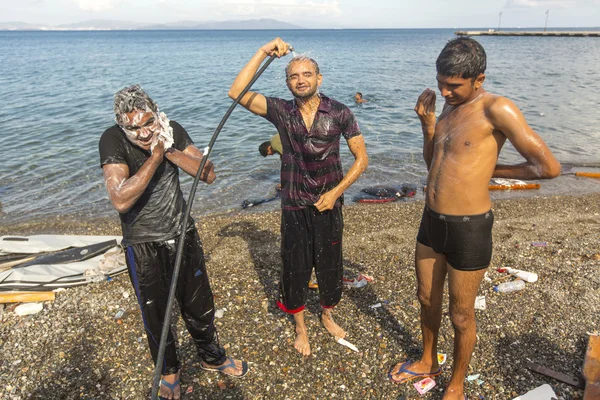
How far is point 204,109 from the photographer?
72.7 ft

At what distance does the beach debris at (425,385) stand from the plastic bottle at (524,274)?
2.60m

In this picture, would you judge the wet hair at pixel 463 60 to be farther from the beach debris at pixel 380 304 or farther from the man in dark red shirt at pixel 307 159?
the beach debris at pixel 380 304

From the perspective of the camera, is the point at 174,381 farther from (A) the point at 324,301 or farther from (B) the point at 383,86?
(B) the point at 383,86

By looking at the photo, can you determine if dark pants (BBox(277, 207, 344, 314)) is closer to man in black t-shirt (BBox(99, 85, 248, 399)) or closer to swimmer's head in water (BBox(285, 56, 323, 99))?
man in black t-shirt (BBox(99, 85, 248, 399))

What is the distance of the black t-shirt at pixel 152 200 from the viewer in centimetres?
304

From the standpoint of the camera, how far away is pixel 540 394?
365cm

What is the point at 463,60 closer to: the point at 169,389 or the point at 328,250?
the point at 328,250

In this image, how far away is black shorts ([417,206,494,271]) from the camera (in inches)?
120

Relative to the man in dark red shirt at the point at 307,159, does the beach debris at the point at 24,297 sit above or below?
below

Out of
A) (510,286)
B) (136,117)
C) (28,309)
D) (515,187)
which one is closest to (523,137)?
(136,117)

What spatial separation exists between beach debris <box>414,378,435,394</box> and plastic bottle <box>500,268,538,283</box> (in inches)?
102

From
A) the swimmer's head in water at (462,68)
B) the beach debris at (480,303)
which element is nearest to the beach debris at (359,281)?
the beach debris at (480,303)

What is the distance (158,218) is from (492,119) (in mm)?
2689

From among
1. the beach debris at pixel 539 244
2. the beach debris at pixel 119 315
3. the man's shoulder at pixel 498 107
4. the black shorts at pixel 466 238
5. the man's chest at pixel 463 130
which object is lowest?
the beach debris at pixel 539 244
